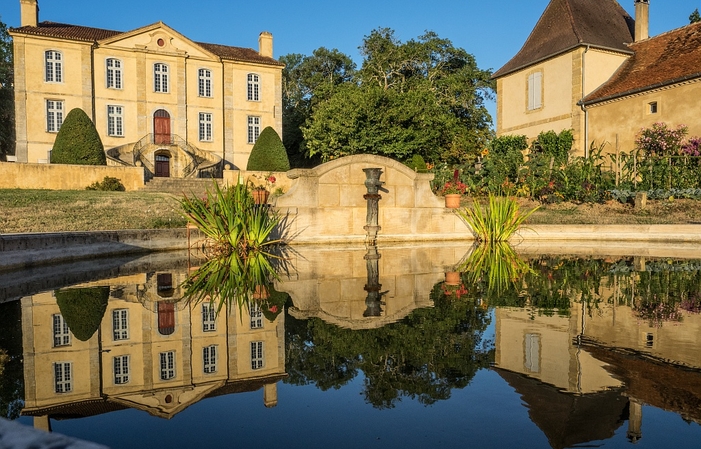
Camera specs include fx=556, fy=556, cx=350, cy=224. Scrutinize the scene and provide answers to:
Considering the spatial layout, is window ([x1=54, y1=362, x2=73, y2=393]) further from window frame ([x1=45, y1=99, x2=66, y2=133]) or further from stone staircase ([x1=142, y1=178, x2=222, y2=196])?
window frame ([x1=45, y1=99, x2=66, y2=133])

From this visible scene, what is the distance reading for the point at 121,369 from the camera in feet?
13.7

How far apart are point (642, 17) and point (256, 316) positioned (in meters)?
31.3

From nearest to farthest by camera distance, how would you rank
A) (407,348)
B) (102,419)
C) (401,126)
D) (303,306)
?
1. (102,419)
2. (407,348)
3. (303,306)
4. (401,126)

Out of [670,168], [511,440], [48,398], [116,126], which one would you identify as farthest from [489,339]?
[116,126]

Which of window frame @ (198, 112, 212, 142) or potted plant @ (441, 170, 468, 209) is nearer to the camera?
potted plant @ (441, 170, 468, 209)

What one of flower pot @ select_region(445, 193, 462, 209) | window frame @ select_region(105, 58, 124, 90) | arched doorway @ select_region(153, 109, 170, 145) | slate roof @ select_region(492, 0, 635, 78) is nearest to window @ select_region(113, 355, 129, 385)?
flower pot @ select_region(445, 193, 462, 209)

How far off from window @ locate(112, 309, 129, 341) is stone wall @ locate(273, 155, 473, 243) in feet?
27.2

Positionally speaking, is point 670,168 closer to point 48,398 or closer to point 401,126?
point 401,126

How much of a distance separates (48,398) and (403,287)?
507 centimetres

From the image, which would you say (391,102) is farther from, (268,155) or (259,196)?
(259,196)

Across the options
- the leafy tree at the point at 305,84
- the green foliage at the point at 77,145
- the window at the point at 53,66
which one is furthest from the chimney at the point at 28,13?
the leafy tree at the point at 305,84

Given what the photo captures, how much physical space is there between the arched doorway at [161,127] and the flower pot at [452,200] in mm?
23560

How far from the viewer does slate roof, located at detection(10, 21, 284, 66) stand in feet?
104

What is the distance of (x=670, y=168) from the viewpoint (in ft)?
67.4
